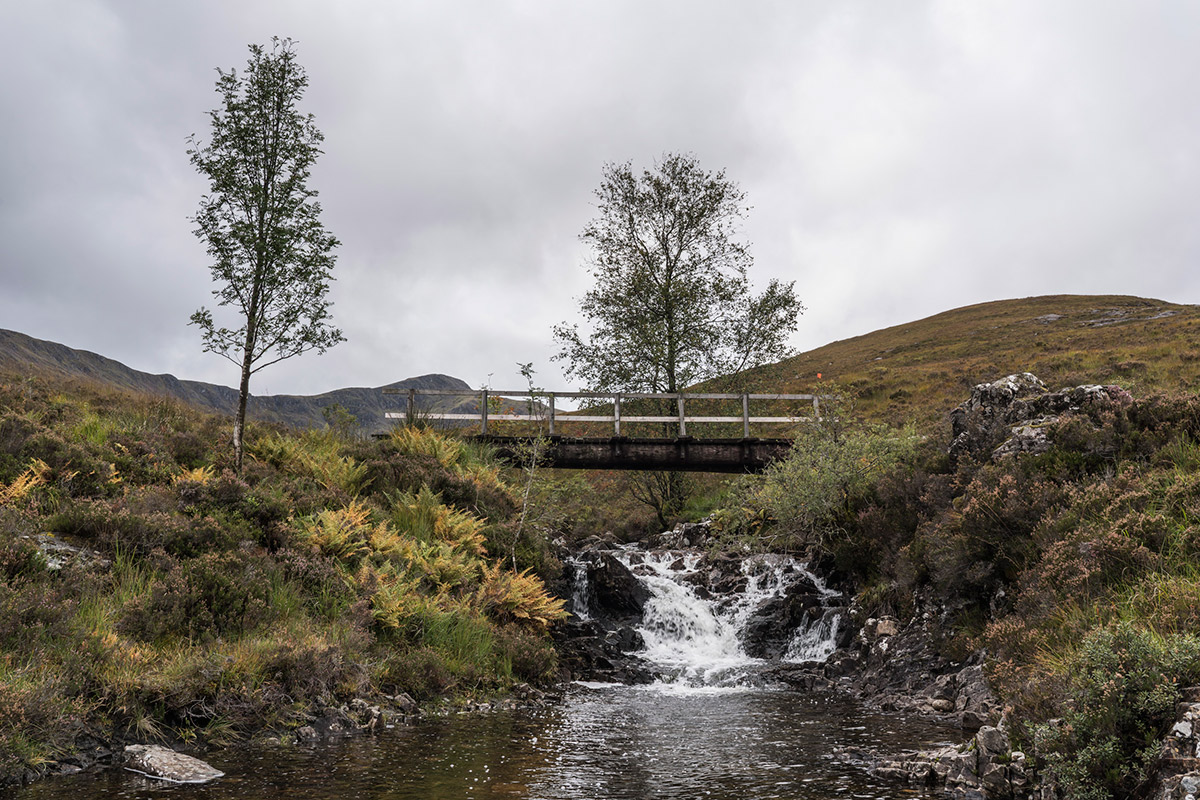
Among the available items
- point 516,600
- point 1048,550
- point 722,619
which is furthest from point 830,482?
point 516,600

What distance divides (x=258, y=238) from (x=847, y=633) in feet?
43.8

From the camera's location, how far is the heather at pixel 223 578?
680cm

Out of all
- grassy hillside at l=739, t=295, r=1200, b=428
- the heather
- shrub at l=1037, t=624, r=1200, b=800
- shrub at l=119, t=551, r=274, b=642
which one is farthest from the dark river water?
grassy hillside at l=739, t=295, r=1200, b=428

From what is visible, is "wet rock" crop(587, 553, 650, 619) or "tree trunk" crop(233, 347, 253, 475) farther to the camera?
"wet rock" crop(587, 553, 650, 619)

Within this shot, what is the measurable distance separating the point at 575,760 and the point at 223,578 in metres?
4.96

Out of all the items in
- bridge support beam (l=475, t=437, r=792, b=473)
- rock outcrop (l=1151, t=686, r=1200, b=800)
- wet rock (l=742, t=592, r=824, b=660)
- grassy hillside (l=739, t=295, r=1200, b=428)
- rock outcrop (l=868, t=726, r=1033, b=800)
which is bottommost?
wet rock (l=742, t=592, r=824, b=660)

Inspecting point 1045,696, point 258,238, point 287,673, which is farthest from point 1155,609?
point 258,238

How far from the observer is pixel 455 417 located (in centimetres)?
2152

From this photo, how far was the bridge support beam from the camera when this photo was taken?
21.5 m

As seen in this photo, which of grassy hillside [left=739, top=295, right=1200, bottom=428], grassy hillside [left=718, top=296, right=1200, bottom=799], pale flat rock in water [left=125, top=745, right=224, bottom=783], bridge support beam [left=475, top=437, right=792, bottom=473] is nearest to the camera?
grassy hillside [left=718, top=296, right=1200, bottom=799]

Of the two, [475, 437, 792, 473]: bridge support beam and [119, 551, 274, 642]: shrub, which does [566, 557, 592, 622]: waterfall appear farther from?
[119, 551, 274, 642]: shrub

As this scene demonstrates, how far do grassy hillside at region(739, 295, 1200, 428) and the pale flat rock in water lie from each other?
13.2 meters

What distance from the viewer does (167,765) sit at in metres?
5.99

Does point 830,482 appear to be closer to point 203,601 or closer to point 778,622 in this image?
point 778,622
